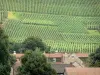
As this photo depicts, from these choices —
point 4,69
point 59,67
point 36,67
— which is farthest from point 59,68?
point 4,69

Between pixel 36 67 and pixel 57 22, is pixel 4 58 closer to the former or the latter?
pixel 36 67

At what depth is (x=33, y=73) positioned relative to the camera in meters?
41.9

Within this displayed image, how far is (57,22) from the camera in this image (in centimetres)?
11000

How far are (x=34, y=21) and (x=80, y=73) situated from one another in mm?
65011

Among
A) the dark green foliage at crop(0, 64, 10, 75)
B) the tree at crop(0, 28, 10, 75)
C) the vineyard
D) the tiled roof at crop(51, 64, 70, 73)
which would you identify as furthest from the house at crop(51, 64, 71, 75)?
the vineyard

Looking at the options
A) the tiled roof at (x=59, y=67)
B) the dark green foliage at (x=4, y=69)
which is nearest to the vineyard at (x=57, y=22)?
the tiled roof at (x=59, y=67)

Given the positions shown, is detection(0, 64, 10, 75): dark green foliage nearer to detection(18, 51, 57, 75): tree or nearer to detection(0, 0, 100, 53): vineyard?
detection(18, 51, 57, 75): tree

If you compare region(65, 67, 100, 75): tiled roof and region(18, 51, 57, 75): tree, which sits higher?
region(18, 51, 57, 75): tree

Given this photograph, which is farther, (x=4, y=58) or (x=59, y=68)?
(x=59, y=68)

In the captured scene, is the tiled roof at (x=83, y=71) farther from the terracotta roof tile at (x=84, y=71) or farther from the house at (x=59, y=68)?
the house at (x=59, y=68)

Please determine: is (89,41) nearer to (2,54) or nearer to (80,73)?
(80,73)

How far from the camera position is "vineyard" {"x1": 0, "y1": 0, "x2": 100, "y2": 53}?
3580 inches

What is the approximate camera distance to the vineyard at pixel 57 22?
90.9 metres

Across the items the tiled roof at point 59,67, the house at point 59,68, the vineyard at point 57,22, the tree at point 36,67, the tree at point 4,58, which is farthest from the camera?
the vineyard at point 57,22
